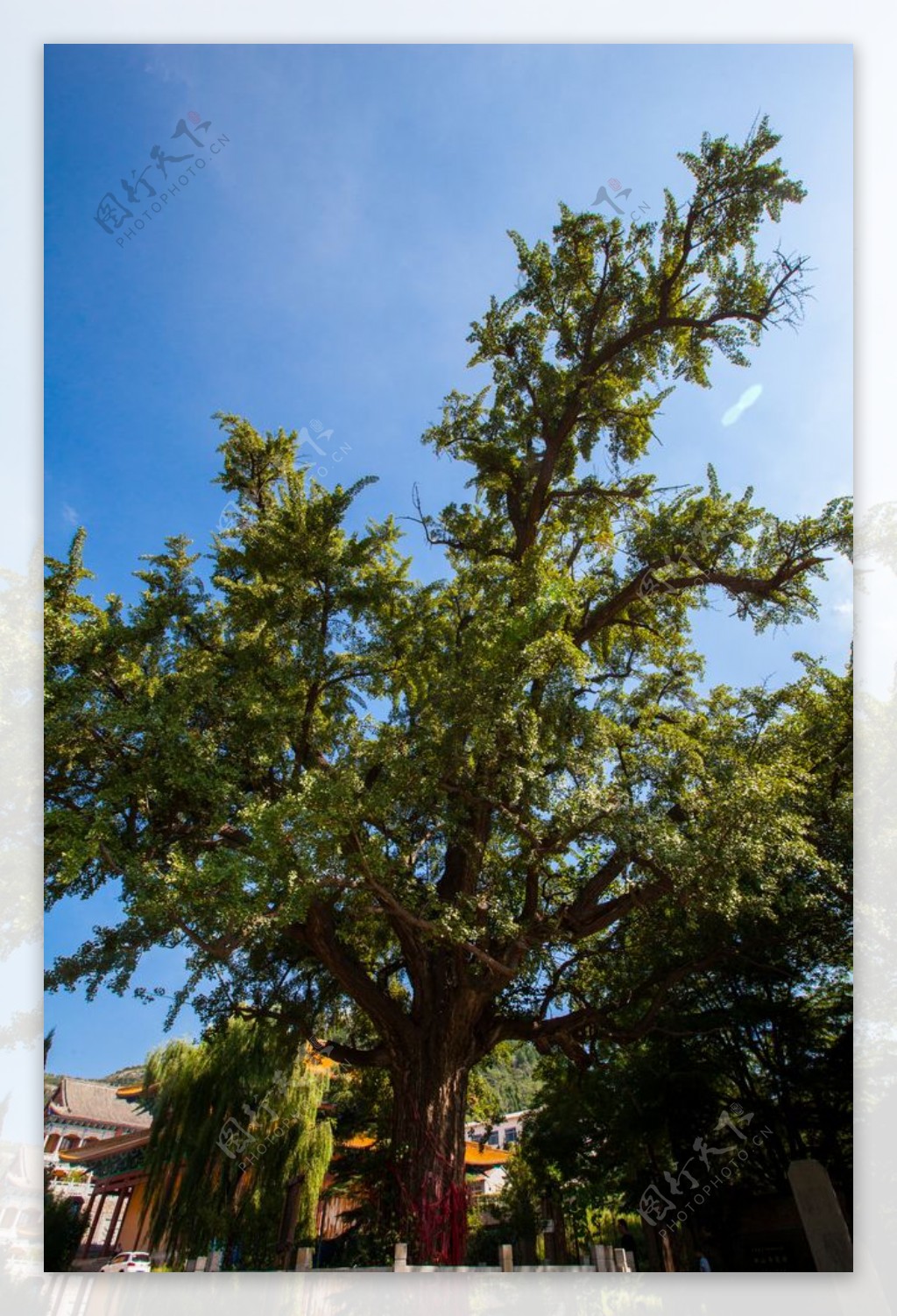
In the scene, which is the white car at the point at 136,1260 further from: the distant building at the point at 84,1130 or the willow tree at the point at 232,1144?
the distant building at the point at 84,1130

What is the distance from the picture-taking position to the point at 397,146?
4.59m

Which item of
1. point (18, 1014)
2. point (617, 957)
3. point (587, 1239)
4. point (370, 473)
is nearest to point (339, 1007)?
point (617, 957)

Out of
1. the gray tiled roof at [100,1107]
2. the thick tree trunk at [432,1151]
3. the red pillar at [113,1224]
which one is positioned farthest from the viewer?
the red pillar at [113,1224]

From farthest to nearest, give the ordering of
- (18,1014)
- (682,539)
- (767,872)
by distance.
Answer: (682,539)
(767,872)
(18,1014)

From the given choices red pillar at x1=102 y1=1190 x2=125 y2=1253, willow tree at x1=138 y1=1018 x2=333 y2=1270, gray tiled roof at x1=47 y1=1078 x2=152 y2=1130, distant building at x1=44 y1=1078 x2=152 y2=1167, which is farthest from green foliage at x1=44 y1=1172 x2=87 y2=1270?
red pillar at x1=102 y1=1190 x2=125 y2=1253

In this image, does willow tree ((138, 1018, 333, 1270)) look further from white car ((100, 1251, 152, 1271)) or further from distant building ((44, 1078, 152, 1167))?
distant building ((44, 1078, 152, 1167))

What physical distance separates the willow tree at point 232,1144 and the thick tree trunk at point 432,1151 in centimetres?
158

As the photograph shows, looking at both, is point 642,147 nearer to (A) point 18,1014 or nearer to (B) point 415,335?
(B) point 415,335

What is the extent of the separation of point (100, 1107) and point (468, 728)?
7743mm

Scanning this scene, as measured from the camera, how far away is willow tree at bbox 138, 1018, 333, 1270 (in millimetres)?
5469

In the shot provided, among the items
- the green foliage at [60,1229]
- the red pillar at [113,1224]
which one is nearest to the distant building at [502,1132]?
the red pillar at [113,1224]

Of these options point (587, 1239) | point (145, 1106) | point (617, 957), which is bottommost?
point (587, 1239)

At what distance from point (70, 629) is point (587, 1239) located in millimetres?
7363

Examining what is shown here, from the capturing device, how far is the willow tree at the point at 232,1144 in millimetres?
5469
